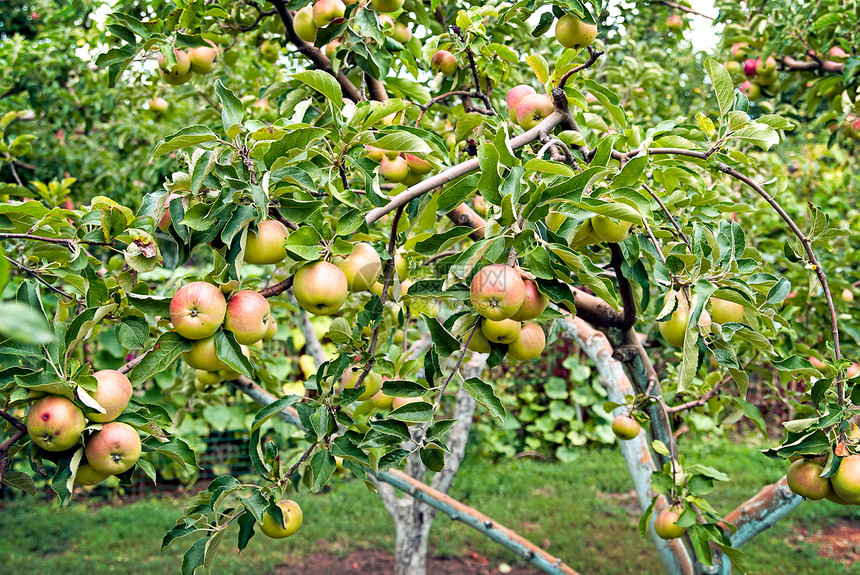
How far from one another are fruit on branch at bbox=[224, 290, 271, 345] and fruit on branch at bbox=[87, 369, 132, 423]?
21cm

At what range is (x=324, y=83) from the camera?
112 cm

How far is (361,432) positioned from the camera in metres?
1.29

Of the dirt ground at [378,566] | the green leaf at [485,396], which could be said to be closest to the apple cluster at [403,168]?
the green leaf at [485,396]

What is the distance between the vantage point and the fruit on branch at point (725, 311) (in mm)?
1266

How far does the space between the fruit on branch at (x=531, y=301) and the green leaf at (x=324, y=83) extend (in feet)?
1.56

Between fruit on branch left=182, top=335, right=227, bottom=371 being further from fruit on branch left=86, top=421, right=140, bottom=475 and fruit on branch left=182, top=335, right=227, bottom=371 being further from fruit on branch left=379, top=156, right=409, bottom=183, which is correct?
fruit on branch left=379, top=156, right=409, bottom=183

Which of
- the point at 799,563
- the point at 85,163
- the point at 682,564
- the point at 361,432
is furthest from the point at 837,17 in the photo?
the point at 85,163

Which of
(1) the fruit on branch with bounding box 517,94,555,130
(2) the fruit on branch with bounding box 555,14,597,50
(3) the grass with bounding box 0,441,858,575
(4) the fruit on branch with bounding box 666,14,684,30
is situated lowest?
(3) the grass with bounding box 0,441,858,575

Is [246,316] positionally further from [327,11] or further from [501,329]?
[327,11]

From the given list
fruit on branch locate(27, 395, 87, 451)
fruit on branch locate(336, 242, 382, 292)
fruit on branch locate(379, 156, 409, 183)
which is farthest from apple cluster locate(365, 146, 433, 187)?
fruit on branch locate(27, 395, 87, 451)

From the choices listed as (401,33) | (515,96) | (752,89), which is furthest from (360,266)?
(752,89)

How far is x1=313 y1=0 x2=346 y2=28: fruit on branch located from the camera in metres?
1.59

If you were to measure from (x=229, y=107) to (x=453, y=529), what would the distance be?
369cm

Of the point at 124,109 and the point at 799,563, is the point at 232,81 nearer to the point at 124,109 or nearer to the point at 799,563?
the point at 124,109
